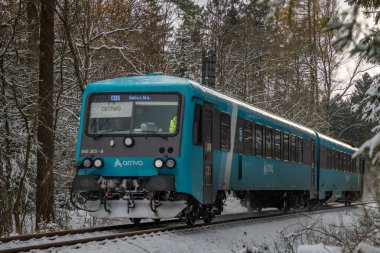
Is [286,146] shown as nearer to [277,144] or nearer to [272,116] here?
[277,144]

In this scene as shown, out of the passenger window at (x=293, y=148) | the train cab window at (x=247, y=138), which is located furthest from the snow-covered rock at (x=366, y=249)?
the passenger window at (x=293, y=148)

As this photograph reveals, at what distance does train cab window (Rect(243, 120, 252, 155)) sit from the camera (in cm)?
1530

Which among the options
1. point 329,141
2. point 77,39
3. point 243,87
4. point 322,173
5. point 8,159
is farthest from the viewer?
point 243,87

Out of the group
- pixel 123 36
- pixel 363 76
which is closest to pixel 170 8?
pixel 123 36

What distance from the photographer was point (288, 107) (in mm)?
38125

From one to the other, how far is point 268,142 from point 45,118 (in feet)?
19.8

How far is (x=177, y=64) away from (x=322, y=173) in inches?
444

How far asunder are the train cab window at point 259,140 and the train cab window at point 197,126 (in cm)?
402

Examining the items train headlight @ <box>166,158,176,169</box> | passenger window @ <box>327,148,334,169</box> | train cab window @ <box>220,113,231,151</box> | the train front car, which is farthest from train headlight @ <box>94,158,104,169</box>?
passenger window @ <box>327,148,334,169</box>

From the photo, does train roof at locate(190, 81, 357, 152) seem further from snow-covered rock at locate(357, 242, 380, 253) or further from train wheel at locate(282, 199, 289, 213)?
snow-covered rock at locate(357, 242, 380, 253)

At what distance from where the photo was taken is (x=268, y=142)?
56.6ft

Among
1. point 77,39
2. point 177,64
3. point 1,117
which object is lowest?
point 1,117

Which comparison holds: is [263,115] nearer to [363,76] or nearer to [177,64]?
[177,64]

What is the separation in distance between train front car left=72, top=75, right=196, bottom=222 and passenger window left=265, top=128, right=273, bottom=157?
5.27m
